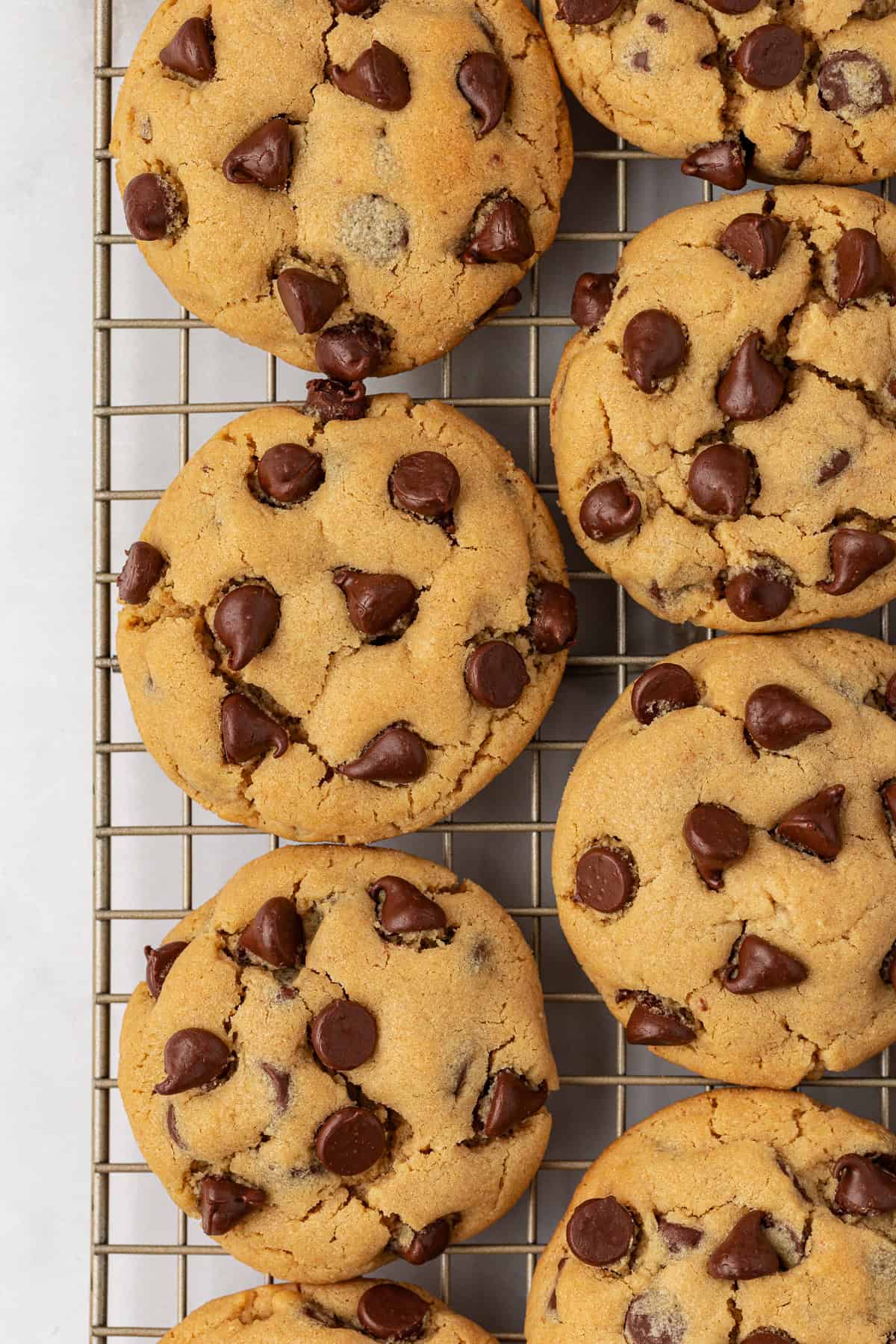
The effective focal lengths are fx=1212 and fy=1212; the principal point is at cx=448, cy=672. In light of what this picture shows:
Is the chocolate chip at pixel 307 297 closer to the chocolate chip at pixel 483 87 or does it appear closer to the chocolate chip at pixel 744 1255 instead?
the chocolate chip at pixel 483 87

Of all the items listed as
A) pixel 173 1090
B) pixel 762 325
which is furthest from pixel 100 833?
pixel 762 325

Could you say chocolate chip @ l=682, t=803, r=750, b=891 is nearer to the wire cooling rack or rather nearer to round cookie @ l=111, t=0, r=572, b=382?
the wire cooling rack

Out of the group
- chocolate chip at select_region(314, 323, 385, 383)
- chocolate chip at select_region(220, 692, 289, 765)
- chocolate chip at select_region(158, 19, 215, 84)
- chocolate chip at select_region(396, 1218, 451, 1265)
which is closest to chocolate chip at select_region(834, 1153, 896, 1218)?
chocolate chip at select_region(396, 1218, 451, 1265)

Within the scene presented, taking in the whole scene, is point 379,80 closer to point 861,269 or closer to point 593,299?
point 593,299

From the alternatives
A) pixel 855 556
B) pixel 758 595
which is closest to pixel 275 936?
pixel 758 595

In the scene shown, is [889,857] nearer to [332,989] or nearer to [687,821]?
[687,821]

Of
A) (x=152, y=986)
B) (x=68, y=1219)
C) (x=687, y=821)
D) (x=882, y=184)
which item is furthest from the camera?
(x=68, y=1219)
